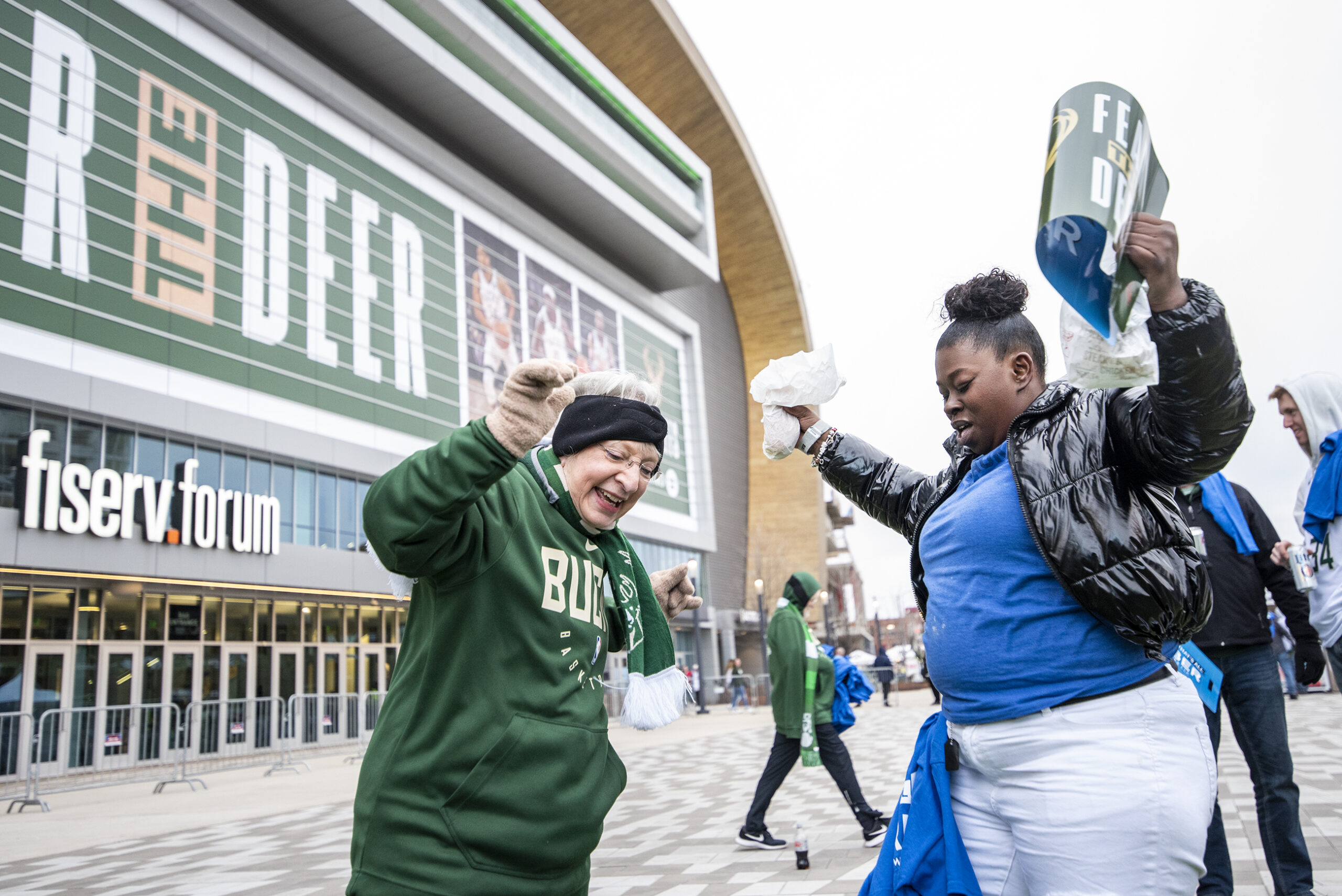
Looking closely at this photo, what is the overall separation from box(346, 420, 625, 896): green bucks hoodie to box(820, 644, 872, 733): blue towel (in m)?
4.96

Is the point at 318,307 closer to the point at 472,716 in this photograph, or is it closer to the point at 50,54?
the point at 50,54

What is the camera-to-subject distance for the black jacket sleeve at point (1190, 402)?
147cm

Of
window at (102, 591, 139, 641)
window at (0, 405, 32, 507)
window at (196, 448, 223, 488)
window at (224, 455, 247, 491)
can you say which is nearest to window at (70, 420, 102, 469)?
window at (0, 405, 32, 507)

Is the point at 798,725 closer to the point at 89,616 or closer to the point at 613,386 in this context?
the point at 613,386

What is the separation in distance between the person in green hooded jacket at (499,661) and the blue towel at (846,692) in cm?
486

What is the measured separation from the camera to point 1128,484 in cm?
181

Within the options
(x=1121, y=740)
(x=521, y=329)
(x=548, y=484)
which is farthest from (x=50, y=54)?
(x=1121, y=740)

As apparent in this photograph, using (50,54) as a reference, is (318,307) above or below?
below

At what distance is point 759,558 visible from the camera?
4978cm

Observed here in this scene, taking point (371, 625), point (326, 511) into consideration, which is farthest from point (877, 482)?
point (371, 625)

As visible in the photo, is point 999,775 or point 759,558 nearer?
point 999,775

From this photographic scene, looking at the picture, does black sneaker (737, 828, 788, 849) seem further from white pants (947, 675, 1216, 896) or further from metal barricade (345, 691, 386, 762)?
metal barricade (345, 691, 386, 762)

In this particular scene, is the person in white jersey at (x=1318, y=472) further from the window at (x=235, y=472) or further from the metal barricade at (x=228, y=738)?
the window at (x=235, y=472)

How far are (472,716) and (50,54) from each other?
21036 millimetres
